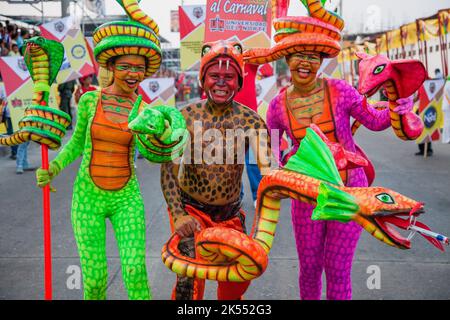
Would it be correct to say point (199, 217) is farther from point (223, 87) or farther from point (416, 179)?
point (416, 179)

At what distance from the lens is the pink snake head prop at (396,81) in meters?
2.16

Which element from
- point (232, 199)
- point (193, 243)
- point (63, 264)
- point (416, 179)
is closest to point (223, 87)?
point (232, 199)

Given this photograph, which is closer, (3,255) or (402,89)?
(402,89)

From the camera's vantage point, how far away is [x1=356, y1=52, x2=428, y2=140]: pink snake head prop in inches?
85.0

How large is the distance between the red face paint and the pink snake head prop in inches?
27.6

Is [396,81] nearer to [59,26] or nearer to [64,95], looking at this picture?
[59,26]

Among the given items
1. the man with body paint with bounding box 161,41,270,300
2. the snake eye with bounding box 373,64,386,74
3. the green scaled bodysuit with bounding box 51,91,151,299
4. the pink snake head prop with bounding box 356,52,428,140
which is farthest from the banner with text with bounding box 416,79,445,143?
the green scaled bodysuit with bounding box 51,91,151,299

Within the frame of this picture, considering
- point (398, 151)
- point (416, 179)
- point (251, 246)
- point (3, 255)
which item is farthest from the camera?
point (398, 151)

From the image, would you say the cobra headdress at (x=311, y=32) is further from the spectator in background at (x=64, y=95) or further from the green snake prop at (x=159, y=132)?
the spectator in background at (x=64, y=95)

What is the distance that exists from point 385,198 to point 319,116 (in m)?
0.84

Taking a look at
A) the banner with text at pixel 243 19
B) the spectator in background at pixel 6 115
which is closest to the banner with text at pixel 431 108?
the banner with text at pixel 243 19

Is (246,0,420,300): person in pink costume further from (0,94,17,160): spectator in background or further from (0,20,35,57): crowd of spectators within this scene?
(0,20,35,57): crowd of spectators

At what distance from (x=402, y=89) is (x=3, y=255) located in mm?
3753

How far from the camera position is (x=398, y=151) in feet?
34.2
